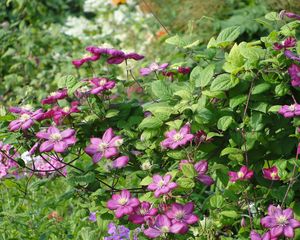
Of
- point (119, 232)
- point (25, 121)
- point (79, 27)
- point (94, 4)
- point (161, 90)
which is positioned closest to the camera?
point (25, 121)

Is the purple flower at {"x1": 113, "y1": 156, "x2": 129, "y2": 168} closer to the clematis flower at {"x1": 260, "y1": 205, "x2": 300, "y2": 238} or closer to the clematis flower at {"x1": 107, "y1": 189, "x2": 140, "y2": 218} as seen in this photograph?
the clematis flower at {"x1": 107, "y1": 189, "x2": 140, "y2": 218}

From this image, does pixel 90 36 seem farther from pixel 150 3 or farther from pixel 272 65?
pixel 272 65

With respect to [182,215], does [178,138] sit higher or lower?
higher

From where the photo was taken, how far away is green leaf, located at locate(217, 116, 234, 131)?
7.04ft

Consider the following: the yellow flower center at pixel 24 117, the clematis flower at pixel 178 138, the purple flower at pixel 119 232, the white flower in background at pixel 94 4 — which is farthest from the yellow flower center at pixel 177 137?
the white flower in background at pixel 94 4

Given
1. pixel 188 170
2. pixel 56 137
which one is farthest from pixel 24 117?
pixel 188 170

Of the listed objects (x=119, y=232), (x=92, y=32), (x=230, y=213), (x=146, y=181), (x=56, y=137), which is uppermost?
(x=56, y=137)

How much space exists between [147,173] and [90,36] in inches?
155

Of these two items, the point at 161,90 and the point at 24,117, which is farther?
the point at 161,90

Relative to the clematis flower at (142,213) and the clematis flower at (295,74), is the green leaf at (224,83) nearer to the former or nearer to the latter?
the clematis flower at (295,74)

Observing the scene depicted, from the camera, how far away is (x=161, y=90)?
2291mm

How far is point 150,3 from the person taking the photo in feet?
17.8

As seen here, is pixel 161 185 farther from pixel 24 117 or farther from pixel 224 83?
pixel 24 117

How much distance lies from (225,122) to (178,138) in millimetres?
152
